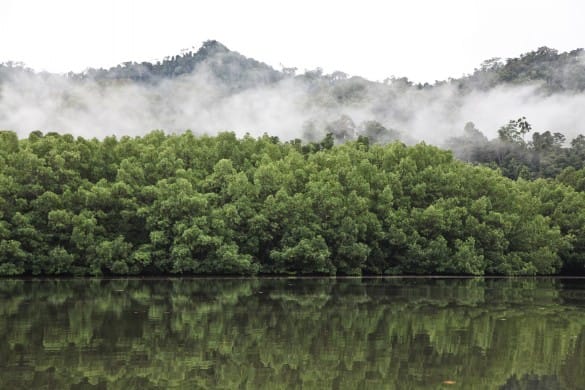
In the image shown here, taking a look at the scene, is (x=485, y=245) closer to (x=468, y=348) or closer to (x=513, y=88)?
(x=468, y=348)

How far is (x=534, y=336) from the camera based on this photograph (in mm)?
19359

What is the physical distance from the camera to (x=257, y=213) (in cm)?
5544

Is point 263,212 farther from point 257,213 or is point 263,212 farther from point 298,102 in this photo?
point 298,102

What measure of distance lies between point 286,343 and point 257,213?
38212 mm

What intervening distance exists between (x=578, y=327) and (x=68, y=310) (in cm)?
1756

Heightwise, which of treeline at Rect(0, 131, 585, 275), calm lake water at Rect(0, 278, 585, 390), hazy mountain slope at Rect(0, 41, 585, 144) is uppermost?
hazy mountain slope at Rect(0, 41, 585, 144)

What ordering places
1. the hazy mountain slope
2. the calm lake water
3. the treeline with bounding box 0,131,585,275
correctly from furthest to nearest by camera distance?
the hazy mountain slope → the treeline with bounding box 0,131,585,275 → the calm lake water

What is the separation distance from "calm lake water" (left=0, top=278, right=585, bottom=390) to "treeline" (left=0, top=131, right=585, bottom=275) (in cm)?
1953

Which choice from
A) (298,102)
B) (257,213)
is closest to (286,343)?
(257,213)

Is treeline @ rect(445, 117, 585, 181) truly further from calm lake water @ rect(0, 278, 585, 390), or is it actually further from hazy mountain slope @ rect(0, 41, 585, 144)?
calm lake water @ rect(0, 278, 585, 390)

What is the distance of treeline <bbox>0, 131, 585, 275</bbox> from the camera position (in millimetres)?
49906

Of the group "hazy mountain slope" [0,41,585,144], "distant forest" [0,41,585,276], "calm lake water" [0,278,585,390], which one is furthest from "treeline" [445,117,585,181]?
"calm lake water" [0,278,585,390]

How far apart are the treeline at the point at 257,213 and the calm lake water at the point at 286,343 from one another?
19.5 metres

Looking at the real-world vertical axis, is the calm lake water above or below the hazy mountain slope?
below
